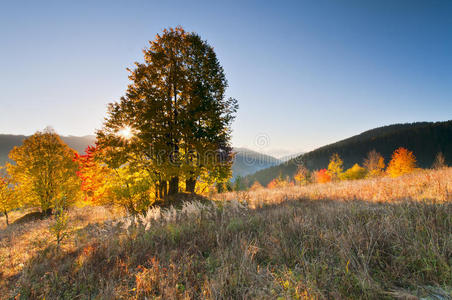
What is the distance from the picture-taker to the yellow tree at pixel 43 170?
643 inches

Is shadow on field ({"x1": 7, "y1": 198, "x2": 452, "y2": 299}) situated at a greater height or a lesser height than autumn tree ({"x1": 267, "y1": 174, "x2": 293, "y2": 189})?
greater

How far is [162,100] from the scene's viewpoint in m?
11.0

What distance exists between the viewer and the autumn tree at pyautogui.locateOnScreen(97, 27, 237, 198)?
10562 mm

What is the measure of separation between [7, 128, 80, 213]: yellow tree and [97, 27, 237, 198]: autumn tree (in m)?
11.4

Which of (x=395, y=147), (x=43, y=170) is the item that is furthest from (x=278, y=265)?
(x=395, y=147)

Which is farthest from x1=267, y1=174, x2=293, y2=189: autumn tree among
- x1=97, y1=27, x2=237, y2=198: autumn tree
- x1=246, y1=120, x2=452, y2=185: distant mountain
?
x1=246, y1=120, x2=452, y2=185: distant mountain

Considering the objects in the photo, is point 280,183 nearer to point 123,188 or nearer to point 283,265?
point 123,188

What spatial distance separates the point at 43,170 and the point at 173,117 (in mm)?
15993

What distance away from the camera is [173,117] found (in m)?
11.4

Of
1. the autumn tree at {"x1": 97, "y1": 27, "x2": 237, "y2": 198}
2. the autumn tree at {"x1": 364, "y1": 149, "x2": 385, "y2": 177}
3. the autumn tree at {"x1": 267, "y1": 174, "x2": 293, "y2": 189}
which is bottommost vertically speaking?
the autumn tree at {"x1": 267, "y1": 174, "x2": 293, "y2": 189}

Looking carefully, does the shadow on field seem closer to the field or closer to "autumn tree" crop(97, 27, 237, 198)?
the field

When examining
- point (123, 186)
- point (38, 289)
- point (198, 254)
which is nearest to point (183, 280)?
point (198, 254)

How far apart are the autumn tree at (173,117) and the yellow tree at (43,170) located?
1145 centimetres

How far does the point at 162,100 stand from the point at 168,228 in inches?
343
